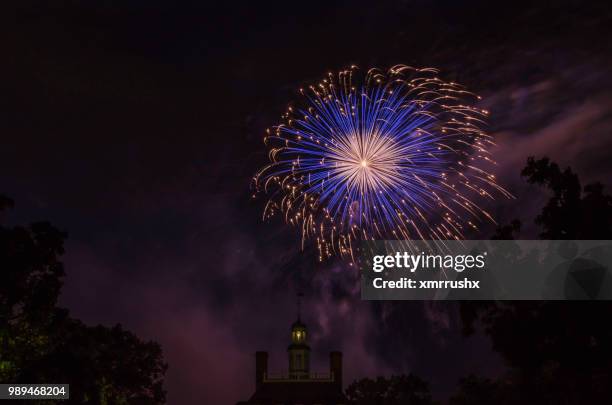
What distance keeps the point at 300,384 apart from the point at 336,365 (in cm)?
796

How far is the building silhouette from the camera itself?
14338cm

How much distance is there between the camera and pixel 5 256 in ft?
144

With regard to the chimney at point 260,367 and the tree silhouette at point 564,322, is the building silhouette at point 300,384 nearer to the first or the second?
the chimney at point 260,367

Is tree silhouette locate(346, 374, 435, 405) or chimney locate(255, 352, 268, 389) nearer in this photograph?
tree silhouette locate(346, 374, 435, 405)

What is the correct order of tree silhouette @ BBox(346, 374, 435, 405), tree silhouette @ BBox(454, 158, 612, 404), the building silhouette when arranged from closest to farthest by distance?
tree silhouette @ BBox(454, 158, 612, 404), tree silhouette @ BBox(346, 374, 435, 405), the building silhouette

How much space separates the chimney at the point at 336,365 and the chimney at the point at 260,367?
11.4 m

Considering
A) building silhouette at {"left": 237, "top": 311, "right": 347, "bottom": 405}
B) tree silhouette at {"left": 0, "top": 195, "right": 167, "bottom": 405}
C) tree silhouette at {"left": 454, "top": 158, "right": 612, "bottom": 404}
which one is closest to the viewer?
tree silhouette at {"left": 0, "top": 195, "right": 167, "bottom": 405}

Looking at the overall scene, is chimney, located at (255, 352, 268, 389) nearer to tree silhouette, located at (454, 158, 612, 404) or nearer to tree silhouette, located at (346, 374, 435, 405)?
tree silhouette, located at (346, 374, 435, 405)

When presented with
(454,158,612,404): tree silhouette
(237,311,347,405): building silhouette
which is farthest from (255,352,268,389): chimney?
(454,158,612,404): tree silhouette

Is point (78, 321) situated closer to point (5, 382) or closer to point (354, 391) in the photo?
point (5, 382)

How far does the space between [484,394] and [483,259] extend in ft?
130

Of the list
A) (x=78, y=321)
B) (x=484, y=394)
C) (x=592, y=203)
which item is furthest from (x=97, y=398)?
(x=484, y=394)

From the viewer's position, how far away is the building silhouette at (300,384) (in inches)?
5645

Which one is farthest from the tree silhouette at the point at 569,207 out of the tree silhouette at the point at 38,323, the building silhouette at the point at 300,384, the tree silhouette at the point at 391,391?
the building silhouette at the point at 300,384
